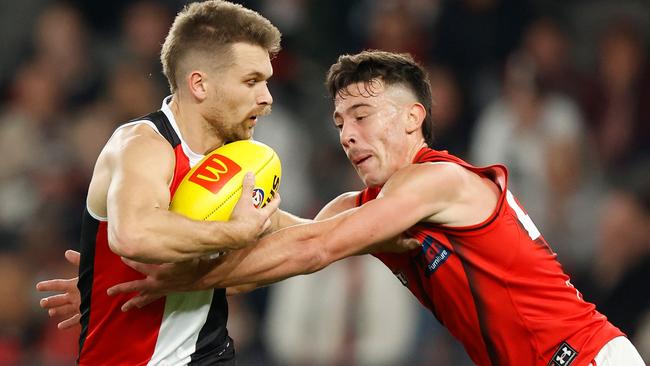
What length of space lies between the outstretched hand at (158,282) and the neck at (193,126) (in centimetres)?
51

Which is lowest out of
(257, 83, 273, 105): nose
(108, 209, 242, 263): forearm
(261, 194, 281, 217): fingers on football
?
(108, 209, 242, 263): forearm

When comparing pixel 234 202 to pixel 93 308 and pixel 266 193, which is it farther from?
pixel 93 308

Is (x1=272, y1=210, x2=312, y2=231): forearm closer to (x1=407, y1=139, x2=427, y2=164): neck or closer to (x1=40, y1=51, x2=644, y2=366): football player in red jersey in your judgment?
(x1=40, y1=51, x2=644, y2=366): football player in red jersey

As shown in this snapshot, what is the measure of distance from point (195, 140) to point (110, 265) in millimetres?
629

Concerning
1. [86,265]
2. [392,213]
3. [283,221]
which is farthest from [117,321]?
[392,213]

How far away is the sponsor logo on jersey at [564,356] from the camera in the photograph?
4574 mm

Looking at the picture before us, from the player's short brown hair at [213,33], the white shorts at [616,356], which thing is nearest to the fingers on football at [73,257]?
the player's short brown hair at [213,33]

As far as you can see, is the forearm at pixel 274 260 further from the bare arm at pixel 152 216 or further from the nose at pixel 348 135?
the nose at pixel 348 135

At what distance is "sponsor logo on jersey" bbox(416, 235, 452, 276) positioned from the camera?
462 centimetres

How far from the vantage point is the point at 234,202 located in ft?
13.9

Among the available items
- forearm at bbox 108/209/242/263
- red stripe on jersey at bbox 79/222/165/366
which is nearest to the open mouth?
forearm at bbox 108/209/242/263

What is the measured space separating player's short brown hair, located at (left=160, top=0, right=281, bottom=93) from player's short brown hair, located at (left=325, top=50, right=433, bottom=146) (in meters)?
0.48

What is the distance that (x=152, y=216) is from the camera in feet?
12.8

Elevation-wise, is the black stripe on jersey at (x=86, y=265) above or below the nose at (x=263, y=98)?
below
